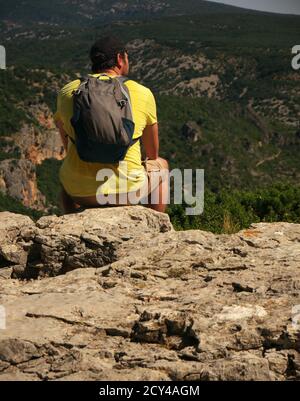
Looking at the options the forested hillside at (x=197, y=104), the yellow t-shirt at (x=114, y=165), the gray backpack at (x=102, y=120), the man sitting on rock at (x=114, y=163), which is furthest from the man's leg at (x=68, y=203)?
the forested hillside at (x=197, y=104)

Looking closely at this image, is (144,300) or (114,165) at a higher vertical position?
(114,165)

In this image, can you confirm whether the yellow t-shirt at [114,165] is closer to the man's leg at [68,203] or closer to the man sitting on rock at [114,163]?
the man sitting on rock at [114,163]

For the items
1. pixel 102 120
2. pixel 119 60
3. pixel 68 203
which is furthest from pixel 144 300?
pixel 119 60

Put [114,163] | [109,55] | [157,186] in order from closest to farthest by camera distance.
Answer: [114,163] → [109,55] → [157,186]

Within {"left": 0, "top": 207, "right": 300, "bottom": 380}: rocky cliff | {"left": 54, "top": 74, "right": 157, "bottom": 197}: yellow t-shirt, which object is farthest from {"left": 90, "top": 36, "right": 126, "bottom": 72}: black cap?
{"left": 0, "top": 207, "right": 300, "bottom": 380}: rocky cliff

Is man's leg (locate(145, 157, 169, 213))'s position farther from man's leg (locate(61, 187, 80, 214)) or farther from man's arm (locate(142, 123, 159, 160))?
man's leg (locate(61, 187, 80, 214))

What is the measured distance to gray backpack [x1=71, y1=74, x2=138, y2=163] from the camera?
4652 mm

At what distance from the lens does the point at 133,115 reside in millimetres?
4867

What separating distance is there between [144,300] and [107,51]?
1945 millimetres

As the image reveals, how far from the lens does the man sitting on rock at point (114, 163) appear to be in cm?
493

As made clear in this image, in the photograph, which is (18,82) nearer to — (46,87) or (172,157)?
(46,87)

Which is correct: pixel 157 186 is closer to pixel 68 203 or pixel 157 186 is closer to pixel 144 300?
pixel 68 203

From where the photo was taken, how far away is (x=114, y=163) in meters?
4.91
